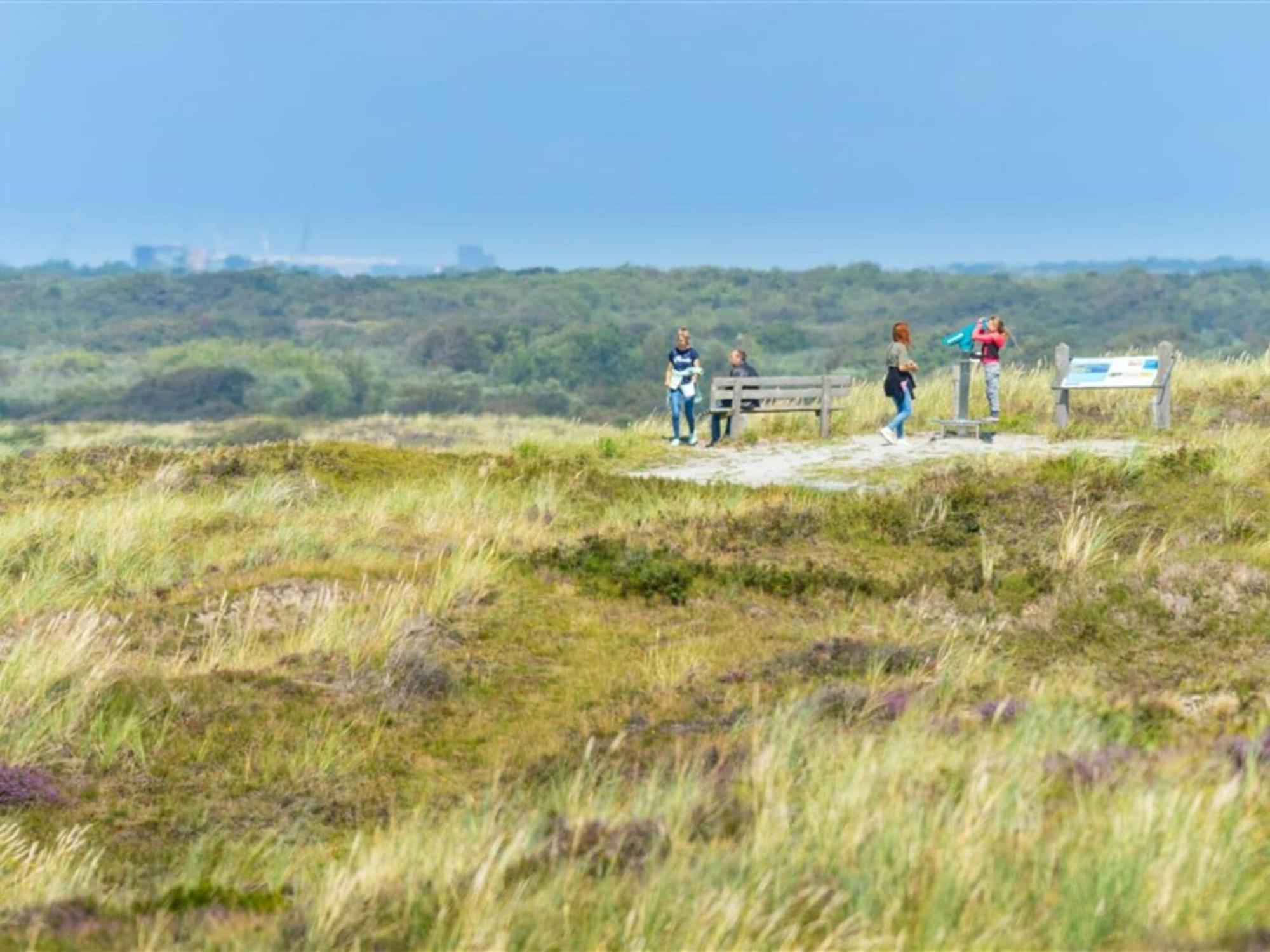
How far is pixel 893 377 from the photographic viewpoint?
23594 mm

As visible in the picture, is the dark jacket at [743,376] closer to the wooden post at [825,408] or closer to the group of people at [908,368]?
the wooden post at [825,408]

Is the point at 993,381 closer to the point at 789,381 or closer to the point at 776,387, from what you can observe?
the point at 789,381

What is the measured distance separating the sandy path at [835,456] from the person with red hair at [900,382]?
246 millimetres

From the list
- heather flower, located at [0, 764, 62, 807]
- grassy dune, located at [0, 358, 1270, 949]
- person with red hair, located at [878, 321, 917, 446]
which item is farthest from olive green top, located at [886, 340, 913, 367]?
heather flower, located at [0, 764, 62, 807]

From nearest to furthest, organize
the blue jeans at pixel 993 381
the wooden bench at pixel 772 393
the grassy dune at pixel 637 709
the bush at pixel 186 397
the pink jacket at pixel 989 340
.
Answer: the grassy dune at pixel 637 709
the pink jacket at pixel 989 340
the blue jeans at pixel 993 381
the wooden bench at pixel 772 393
the bush at pixel 186 397

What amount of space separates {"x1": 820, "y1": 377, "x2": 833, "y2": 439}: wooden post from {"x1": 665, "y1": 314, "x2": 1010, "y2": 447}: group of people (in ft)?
2.80

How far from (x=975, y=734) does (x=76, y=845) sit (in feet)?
13.3

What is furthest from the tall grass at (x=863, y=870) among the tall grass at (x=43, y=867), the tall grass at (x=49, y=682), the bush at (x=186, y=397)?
the bush at (x=186, y=397)

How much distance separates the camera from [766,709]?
9570 mm

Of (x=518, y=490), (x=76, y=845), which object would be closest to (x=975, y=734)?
(x=76, y=845)

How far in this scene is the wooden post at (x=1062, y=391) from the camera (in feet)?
78.2

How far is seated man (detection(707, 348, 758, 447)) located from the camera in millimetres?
24797

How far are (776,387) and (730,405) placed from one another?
2.58ft

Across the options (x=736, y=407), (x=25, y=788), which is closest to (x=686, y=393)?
(x=736, y=407)
